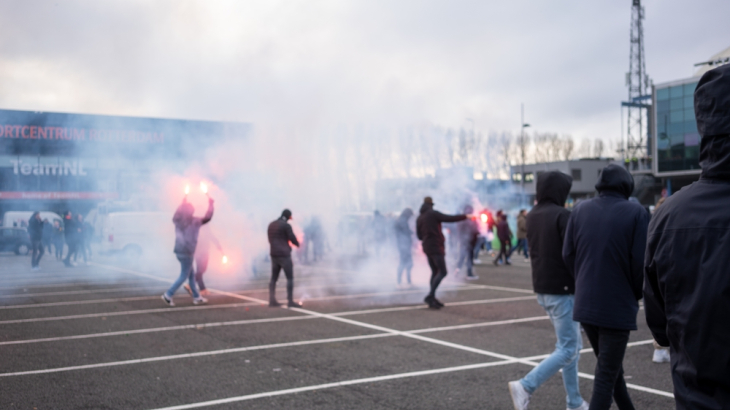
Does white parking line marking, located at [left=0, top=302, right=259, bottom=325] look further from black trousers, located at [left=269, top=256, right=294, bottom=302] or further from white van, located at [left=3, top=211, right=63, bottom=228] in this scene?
white van, located at [left=3, top=211, right=63, bottom=228]

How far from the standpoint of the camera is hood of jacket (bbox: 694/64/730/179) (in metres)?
1.96

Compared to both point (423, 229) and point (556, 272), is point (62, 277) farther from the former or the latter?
point (556, 272)

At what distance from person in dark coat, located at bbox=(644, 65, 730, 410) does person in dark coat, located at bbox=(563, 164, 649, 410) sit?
196 cm

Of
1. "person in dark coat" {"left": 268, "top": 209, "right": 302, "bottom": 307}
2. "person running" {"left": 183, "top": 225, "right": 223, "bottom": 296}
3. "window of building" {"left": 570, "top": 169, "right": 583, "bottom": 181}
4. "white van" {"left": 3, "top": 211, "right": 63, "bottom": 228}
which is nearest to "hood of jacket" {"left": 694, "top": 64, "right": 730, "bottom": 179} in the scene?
"person in dark coat" {"left": 268, "top": 209, "right": 302, "bottom": 307}

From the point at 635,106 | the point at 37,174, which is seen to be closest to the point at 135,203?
the point at 37,174

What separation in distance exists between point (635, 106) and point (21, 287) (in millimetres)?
68902

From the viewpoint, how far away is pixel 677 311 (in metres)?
2.06

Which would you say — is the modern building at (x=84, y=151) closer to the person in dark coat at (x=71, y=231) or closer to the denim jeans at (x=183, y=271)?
the person in dark coat at (x=71, y=231)

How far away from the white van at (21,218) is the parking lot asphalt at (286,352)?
770cm

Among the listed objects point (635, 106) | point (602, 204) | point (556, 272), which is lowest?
point (556, 272)

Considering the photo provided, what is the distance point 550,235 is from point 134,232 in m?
19.1

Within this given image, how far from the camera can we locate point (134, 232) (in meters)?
21.4

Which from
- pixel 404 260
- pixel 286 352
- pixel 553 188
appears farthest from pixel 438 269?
pixel 553 188

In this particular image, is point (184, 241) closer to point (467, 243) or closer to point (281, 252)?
point (281, 252)
